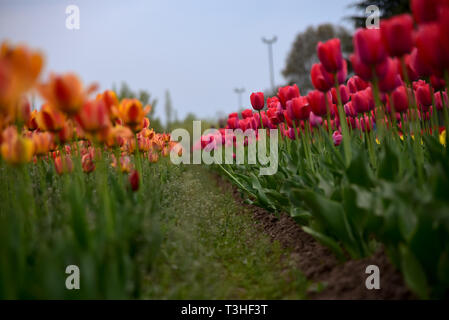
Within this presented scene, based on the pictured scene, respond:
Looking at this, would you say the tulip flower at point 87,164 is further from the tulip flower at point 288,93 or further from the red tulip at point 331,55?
the red tulip at point 331,55

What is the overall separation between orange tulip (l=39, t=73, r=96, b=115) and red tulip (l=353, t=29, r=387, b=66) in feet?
4.28

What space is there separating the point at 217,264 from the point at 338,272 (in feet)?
2.24

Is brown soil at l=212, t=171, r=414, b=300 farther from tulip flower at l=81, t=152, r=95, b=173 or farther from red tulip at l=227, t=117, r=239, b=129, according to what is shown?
red tulip at l=227, t=117, r=239, b=129

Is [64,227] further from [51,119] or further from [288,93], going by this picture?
[288,93]

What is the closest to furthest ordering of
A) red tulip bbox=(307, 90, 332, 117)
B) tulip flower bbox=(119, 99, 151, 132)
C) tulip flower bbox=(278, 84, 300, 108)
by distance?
tulip flower bbox=(119, 99, 151, 132) < red tulip bbox=(307, 90, 332, 117) < tulip flower bbox=(278, 84, 300, 108)

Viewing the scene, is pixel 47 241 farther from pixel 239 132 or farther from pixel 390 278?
pixel 239 132

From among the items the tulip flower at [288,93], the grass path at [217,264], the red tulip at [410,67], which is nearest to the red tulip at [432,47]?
the red tulip at [410,67]

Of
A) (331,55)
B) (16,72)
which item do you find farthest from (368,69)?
(16,72)

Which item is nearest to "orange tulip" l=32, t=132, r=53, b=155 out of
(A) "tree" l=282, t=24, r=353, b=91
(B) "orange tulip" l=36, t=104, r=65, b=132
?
(B) "orange tulip" l=36, t=104, r=65, b=132

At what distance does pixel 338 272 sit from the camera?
2047mm

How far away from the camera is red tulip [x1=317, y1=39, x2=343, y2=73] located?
2.08 meters

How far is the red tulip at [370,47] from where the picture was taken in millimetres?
1739

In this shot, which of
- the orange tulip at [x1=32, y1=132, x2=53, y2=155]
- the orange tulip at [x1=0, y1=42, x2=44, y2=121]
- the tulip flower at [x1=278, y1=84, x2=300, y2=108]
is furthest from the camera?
the tulip flower at [x1=278, y1=84, x2=300, y2=108]

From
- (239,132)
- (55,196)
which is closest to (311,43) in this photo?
(239,132)
